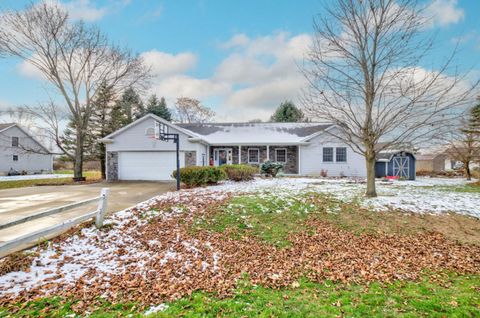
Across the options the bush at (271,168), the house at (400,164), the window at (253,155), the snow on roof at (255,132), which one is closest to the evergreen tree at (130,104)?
the snow on roof at (255,132)

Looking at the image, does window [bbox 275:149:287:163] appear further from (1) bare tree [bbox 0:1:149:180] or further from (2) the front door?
(1) bare tree [bbox 0:1:149:180]

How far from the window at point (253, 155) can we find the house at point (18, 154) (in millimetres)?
22346

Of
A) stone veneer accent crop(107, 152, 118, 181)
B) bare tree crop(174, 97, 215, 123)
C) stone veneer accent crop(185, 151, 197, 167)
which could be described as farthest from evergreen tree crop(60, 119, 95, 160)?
bare tree crop(174, 97, 215, 123)

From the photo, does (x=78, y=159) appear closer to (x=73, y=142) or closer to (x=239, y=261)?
(x=73, y=142)

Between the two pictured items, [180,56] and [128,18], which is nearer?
[128,18]

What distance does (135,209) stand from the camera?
7336mm

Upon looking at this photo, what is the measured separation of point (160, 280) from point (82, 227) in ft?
9.95

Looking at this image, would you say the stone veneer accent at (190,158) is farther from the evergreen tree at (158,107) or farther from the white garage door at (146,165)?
the evergreen tree at (158,107)

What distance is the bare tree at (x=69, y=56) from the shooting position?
680 inches

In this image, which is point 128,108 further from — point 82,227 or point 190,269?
point 190,269

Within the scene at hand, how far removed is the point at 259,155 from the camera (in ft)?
69.8

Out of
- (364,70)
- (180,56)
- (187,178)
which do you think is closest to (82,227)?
(187,178)

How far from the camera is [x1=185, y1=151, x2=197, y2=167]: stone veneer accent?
16784 mm

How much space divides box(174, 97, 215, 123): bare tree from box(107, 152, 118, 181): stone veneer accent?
21.6 meters
